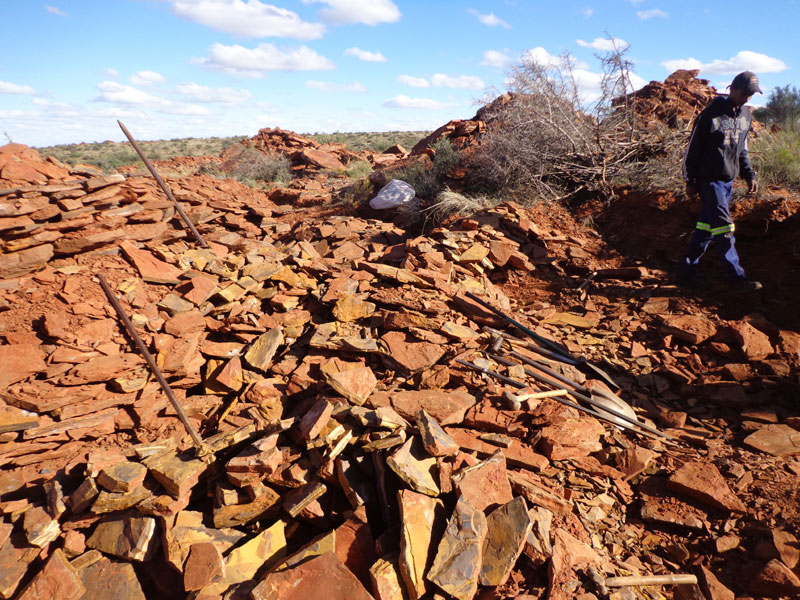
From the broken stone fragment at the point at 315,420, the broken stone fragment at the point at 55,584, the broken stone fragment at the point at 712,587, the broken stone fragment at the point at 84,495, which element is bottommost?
the broken stone fragment at the point at 55,584

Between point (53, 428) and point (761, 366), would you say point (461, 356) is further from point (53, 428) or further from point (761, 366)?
point (53, 428)

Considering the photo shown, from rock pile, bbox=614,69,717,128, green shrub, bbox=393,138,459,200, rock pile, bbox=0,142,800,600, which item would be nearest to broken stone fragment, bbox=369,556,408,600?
rock pile, bbox=0,142,800,600

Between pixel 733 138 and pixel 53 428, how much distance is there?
7081 mm

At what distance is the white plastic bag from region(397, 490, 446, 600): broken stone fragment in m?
7.13

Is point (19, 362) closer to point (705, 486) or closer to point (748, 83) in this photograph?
point (705, 486)

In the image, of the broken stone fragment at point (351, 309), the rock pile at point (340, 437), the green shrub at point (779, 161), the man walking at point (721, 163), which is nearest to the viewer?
the rock pile at point (340, 437)

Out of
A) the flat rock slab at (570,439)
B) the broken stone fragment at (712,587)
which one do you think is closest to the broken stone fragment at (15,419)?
the flat rock slab at (570,439)

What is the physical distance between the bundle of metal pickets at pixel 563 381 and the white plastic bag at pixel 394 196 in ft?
16.7

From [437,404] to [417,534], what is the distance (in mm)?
1129

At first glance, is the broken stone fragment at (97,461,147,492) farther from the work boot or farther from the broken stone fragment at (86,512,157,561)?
the work boot

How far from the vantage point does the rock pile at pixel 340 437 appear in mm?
2375

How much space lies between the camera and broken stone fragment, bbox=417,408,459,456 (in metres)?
2.72

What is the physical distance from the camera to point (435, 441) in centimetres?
273

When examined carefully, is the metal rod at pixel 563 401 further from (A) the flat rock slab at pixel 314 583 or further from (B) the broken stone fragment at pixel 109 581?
(B) the broken stone fragment at pixel 109 581
